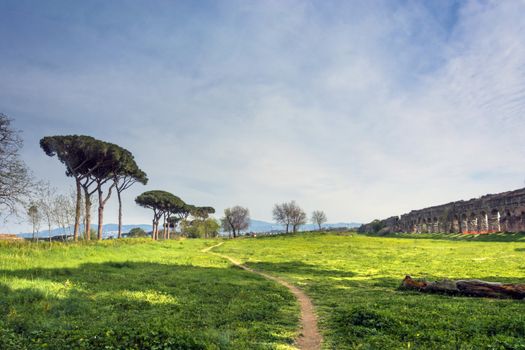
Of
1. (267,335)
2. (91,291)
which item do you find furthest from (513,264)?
(91,291)

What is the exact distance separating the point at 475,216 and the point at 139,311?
75.1 meters

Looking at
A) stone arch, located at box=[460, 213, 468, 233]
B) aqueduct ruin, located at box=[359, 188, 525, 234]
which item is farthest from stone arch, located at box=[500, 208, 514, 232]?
stone arch, located at box=[460, 213, 468, 233]

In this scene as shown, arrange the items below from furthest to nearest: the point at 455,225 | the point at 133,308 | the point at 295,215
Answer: the point at 295,215 → the point at 455,225 → the point at 133,308

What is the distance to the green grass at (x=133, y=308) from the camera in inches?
343

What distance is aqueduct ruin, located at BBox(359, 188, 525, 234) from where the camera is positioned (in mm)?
58938

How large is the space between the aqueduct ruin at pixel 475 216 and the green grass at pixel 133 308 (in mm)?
55696

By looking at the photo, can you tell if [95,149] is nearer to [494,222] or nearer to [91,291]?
[91,291]

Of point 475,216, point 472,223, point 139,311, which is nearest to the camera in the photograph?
point 139,311

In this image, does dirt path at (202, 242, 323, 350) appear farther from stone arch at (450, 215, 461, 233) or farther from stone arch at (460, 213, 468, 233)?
stone arch at (450, 215, 461, 233)

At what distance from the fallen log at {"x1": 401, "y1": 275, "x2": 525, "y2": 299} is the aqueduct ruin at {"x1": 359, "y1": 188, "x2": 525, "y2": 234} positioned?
164 ft

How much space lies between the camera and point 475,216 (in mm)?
71375

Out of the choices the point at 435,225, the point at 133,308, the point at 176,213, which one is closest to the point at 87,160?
the point at 133,308

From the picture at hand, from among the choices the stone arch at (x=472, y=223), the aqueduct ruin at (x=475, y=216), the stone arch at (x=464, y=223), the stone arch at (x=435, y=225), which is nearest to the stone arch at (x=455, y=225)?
the aqueduct ruin at (x=475, y=216)

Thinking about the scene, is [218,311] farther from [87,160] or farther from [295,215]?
[295,215]
